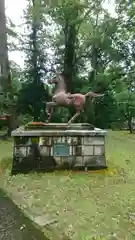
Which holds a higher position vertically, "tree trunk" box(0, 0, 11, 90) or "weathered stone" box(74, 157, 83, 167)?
"tree trunk" box(0, 0, 11, 90)

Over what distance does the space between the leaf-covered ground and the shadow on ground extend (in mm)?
156

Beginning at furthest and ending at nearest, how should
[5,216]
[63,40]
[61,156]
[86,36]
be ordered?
[86,36] → [63,40] → [61,156] → [5,216]

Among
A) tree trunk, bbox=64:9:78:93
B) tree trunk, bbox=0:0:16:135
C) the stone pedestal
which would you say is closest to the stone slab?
the stone pedestal

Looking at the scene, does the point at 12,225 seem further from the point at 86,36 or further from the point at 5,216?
the point at 86,36

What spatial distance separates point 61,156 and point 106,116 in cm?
1158

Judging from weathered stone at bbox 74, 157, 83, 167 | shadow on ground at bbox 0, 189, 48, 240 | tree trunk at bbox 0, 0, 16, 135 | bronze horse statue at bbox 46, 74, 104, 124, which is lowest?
shadow on ground at bbox 0, 189, 48, 240

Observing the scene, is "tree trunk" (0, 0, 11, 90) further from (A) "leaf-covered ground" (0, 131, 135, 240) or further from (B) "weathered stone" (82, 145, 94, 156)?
(B) "weathered stone" (82, 145, 94, 156)

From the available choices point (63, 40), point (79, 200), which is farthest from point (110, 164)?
point (63, 40)

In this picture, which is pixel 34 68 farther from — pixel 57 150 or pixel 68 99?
pixel 57 150

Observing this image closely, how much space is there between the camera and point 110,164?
7.27 metres

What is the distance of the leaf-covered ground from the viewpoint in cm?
355

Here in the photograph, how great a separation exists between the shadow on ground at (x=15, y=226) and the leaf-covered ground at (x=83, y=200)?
16 centimetres

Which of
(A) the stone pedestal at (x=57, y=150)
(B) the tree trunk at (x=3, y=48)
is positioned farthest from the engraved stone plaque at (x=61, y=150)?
(B) the tree trunk at (x=3, y=48)

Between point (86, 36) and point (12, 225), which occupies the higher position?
point (86, 36)
